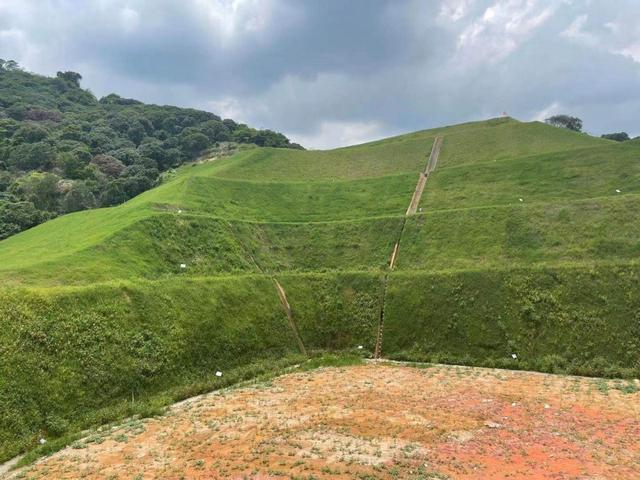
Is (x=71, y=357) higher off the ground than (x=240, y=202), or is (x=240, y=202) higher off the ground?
(x=240, y=202)

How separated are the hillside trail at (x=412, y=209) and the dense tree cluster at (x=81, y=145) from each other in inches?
1811

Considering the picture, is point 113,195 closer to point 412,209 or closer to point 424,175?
point 424,175

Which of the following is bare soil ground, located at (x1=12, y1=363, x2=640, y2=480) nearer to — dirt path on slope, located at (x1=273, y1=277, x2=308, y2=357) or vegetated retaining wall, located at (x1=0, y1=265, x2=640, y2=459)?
vegetated retaining wall, located at (x1=0, y1=265, x2=640, y2=459)

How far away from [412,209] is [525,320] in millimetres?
23498

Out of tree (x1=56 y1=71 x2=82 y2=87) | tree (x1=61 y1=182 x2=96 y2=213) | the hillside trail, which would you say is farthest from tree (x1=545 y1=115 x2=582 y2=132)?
tree (x1=56 y1=71 x2=82 y2=87)

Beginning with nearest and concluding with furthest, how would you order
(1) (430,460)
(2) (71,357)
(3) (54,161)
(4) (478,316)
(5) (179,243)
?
(1) (430,460), (2) (71,357), (4) (478,316), (5) (179,243), (3) (54,161)

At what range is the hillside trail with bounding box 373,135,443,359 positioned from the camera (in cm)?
3344

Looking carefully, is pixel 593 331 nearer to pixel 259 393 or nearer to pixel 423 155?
pixel 259 393

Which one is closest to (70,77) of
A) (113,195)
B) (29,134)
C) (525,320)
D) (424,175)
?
(29,134)

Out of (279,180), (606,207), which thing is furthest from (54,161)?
(606,207)

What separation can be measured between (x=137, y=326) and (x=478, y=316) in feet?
71.1

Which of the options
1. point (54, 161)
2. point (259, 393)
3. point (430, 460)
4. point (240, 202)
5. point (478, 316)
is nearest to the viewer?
point (430, 460)

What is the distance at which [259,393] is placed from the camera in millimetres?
24516

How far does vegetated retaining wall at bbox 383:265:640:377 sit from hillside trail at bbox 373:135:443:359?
1.87ft
